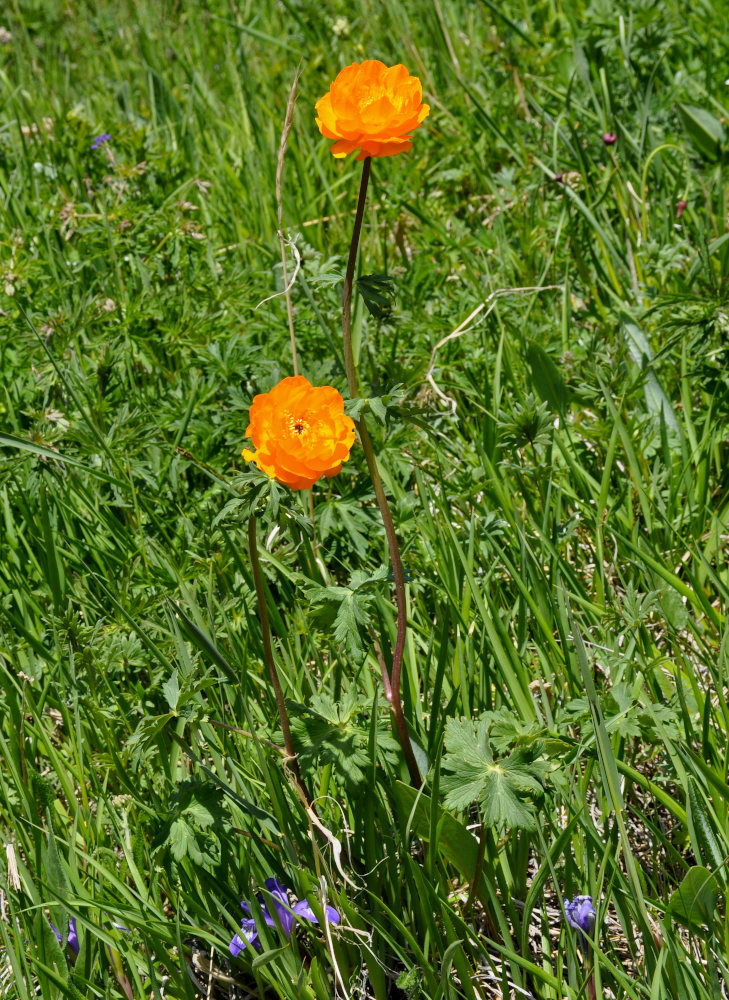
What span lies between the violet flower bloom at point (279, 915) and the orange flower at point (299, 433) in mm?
734

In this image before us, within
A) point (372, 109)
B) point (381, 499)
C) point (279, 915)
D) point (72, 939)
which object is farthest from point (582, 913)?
point (372, 109)

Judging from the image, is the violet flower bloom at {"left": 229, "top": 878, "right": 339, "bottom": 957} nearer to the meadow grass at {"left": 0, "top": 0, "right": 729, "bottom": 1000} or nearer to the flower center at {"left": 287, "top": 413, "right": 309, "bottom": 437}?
the meadow grass at {"left": 0, "top": 0, "right": 729, "bottom": 1000}

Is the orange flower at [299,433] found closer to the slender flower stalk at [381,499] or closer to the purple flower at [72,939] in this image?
the slender flower stalk at [381,499]

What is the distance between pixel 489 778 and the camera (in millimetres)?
1417

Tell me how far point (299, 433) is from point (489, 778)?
1.95ft

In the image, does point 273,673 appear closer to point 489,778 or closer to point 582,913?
point 489,778

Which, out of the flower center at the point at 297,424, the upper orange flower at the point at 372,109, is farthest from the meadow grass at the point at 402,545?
the upper orange flower at the point at 372,109

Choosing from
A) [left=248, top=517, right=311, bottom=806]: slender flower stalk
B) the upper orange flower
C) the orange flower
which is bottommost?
[left=248, top=517, right=311, bottom=806]: slender flower stalk

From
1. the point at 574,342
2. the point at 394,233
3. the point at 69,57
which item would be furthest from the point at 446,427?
the point at 69,57

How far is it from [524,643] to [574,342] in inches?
47.9

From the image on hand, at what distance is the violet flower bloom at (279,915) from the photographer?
1.57m

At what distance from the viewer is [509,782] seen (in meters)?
1.41

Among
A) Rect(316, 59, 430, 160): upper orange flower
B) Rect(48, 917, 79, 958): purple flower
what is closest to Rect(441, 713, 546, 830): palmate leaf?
Rect(48, 917, 79, 958): purple flower

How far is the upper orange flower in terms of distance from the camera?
137cm
